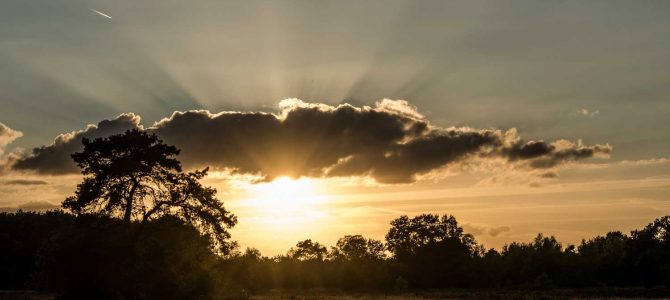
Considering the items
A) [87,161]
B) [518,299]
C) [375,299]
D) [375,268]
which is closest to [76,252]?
[87,161]

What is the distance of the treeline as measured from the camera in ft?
137

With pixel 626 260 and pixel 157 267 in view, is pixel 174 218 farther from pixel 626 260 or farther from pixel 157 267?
pixel 626 260

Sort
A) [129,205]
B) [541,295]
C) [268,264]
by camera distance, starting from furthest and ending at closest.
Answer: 1. [268,264]
2. [541,295]
3. [129,205]

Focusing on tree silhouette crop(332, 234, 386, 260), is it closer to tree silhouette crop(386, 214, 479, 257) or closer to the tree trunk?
tree silhouette crop(386, 214, 479, 257)

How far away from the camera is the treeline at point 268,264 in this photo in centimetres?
4162

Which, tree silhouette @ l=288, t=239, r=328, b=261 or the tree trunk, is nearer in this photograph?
the tree trunk

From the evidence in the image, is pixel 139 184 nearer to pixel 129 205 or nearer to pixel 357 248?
pixel 129 205

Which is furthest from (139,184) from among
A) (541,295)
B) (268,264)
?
(268,264)

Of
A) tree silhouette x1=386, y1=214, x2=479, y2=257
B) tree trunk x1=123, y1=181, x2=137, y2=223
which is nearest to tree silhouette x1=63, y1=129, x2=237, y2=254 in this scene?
tree trunk x1=123, y1=181, x2=137, y2=223

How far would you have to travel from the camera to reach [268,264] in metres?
136

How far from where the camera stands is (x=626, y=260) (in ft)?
349

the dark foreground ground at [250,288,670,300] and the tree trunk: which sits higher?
the tree trunk

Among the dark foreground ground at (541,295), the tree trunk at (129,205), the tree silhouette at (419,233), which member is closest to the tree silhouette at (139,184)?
the tree trunk at (129,205)

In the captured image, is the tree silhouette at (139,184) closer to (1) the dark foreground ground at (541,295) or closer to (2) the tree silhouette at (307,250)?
(1) the dark foreground ground at (541,295)
